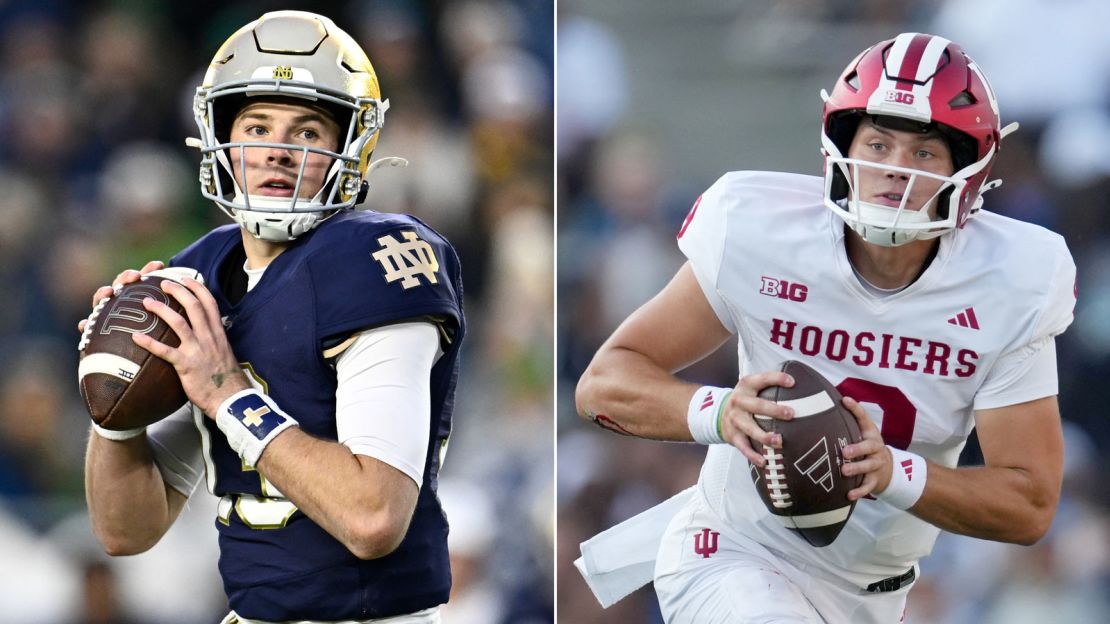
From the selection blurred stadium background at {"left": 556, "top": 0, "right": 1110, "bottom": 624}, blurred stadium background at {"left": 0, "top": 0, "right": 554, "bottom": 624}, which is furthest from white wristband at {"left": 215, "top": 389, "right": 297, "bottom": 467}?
→ blurred stadium background at {"left": 556, "top": 0, "right": 1110, "bottom": 624}

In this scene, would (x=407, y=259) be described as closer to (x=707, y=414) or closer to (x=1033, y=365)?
(x=707, y=414)

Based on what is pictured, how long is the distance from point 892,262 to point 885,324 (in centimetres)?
13

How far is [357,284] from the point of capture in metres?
2.28

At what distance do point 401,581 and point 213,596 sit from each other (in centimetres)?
285

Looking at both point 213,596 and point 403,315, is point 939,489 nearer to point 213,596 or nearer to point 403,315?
point 403,315

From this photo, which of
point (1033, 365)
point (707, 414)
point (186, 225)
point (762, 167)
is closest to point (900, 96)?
point (1033, 365)

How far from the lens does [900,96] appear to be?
274 centimetres

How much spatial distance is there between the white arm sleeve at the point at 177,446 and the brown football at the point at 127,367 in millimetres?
254

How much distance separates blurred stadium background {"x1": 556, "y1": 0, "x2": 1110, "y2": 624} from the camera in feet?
17.0

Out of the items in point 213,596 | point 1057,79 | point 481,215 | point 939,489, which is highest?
point 939,489

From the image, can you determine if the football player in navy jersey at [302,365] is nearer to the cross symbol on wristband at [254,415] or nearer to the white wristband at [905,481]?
the cross symbol on wristband at [254,415]

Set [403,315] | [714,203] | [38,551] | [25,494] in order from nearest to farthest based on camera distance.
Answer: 1. [403,315]
2. [714,203]
3. [38,551]
4. [25,494]

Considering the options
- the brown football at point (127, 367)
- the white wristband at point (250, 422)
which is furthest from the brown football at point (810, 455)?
the brown football at point (127, 367)

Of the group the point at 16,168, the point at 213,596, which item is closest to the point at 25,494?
the point at 213,596
